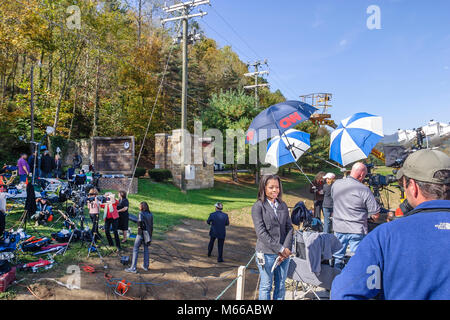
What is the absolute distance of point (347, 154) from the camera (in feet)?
20.6

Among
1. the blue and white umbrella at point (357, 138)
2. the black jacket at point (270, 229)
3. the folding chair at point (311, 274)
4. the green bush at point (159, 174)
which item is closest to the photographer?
the black jacket at point (270, 229)

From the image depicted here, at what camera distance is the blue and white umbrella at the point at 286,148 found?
25.2ft

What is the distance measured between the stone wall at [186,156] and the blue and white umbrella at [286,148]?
10.8 meters

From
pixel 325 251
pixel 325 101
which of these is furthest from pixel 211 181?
pixel 325 251

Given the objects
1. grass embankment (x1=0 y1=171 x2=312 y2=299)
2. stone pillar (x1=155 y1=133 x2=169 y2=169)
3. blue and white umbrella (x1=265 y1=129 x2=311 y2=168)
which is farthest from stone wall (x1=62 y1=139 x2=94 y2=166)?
blue and white umbrella (x1=265 y1=129 x2=311 y2=168)

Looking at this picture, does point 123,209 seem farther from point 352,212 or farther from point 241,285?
point 352,212

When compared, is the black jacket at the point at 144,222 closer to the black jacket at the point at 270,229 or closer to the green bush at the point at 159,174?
the black jacket at the point at 270,229

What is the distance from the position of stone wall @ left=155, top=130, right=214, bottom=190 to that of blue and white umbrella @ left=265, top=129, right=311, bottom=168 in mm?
10821

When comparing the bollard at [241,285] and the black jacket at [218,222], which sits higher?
the bollard at [241,285]

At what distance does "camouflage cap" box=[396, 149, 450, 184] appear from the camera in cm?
143

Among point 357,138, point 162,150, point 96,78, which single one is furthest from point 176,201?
point 96,78

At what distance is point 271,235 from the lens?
3.58 meters

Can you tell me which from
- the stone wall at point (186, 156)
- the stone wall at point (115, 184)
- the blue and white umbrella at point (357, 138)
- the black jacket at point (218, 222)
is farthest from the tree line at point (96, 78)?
the blue and white umbrella at point (357, 138)

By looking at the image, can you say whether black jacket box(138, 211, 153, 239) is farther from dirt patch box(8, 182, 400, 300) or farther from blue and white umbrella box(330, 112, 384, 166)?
blue and white umbrella box(330, 112, 384, 166)
